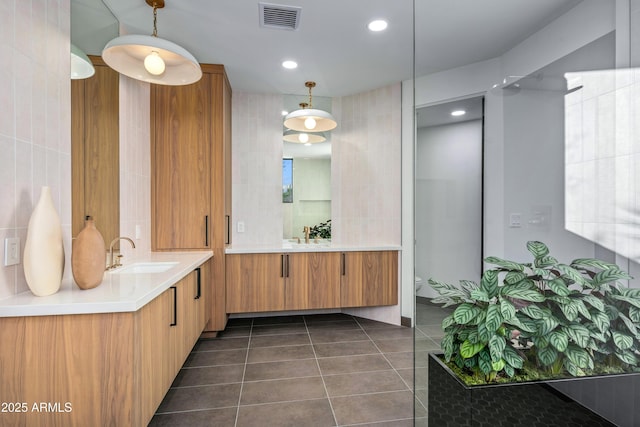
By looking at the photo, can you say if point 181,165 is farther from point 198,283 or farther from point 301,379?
point 301,379

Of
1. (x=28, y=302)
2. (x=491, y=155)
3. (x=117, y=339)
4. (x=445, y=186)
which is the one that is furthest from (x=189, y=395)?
(x=491, y=155)

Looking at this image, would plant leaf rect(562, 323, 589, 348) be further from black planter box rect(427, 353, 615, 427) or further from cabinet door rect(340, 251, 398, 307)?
cabinet door rect(340, 251, 398, 307)

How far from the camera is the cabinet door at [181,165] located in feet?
10.2

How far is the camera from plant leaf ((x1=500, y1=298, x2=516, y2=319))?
4.13 feet

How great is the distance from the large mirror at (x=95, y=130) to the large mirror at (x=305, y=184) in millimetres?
1908

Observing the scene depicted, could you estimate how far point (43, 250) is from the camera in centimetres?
143

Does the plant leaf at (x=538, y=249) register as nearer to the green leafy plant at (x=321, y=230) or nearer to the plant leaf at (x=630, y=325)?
the plant leaf at (x=630, y=325)

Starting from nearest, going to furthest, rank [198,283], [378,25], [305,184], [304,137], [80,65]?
[80,65]
[378,25]
[198,283]
[304,137]
[305,184]

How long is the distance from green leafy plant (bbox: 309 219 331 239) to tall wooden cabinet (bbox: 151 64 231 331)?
3.82 ft

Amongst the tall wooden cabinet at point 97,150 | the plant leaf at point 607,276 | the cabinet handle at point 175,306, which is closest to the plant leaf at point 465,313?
the plant leaf at point 607,276

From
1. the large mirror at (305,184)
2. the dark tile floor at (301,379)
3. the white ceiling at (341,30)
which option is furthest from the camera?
the large mirror at (305,184)

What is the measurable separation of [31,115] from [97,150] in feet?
1.92

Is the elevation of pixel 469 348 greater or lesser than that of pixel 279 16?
lesser

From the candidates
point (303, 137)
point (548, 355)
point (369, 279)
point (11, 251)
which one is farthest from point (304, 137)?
point (548, 355)
